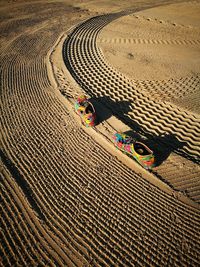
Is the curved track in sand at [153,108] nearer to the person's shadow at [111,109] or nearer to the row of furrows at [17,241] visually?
the person's shadow at [111,109]

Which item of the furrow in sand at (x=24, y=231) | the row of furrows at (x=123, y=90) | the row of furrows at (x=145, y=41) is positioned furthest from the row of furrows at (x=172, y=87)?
the furrow in sand at (x=24, y=231)

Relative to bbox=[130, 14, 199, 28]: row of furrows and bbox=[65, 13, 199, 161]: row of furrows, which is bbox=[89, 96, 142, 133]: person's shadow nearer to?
bbox=[65, 13, 199, 161]: row of furrows

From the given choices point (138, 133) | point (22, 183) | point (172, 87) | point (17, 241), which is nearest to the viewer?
point (17, 241)

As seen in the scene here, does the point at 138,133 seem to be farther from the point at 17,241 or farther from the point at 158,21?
the point at 158,21

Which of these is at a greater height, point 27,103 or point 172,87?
point 27,103

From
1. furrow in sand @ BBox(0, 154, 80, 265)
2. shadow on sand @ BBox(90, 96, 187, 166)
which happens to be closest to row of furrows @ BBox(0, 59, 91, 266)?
furrow in sand @ BBox(0, 154, 80, 265)

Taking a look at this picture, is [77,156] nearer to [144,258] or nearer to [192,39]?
[144,258]

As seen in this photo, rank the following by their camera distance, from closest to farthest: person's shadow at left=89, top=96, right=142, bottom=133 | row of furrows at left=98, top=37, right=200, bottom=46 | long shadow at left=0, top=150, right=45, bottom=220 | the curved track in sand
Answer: long shadow at left=0, top=150, right=45, bottom=220 < the curved track in sand < person's shadow at left=89, top=96, right=142, bottom=133 < row of furrows at left=98, top=37, right=200, bottom=46

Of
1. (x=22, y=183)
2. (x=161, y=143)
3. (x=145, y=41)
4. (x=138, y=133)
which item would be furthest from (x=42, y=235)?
(x=145, y=41)
